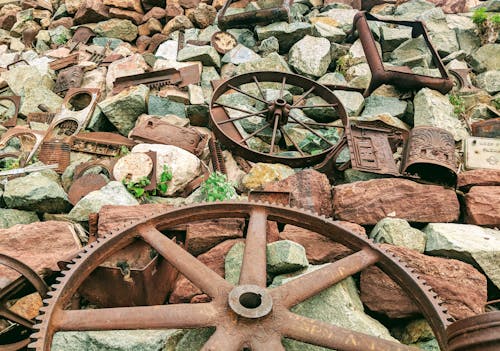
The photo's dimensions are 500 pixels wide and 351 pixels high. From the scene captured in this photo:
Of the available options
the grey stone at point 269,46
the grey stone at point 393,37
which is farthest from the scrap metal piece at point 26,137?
the grey stone at point 393,37

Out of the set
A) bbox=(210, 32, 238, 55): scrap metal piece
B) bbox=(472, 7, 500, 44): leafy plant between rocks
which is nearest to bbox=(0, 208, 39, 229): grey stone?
bbox=(210, 32, 238, 55): scrap metal piece

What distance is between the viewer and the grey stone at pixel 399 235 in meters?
2.61

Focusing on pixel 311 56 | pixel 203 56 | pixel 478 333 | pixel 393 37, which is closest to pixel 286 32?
pixel 311 56

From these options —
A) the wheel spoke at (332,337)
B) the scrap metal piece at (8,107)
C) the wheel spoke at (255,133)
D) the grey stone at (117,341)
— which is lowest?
the scrap metal piece at (8,107)

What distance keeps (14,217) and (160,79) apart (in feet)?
9.68

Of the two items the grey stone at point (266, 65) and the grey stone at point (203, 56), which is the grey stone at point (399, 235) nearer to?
the grey stone at point (266, 65)

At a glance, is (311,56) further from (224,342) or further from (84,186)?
(224,342)

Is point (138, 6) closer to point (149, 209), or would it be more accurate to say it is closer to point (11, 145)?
point (11, 145)

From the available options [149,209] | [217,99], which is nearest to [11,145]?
[217,99]

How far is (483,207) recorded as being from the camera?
3000 millimetres

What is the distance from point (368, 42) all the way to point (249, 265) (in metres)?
4.56

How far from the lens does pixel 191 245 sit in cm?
258

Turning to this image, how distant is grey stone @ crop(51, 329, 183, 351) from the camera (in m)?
1.93

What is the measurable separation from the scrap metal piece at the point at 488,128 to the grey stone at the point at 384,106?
872mm
